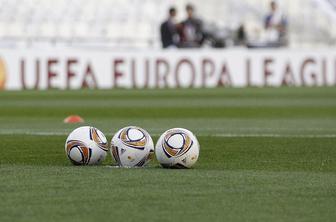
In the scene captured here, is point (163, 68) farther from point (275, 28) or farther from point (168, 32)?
point (275, 28)

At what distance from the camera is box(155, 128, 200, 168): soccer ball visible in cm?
960

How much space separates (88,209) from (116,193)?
31.5 inches

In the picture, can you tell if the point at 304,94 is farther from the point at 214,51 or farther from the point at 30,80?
the point at 30,80

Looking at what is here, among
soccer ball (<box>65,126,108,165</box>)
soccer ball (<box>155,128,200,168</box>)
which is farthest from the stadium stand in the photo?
soccer ball (<box>155,128,200,168</box>)

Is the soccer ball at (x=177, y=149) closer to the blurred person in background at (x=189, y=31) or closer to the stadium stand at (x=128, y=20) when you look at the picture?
the blurred person in background at (x=189, y=31)

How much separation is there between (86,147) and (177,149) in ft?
2.89

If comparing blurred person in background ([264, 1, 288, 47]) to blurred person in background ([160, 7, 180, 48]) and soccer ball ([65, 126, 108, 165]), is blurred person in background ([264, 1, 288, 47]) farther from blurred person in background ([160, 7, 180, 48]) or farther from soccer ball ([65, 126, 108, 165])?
soccer ball ([65, 126, 108, 165])

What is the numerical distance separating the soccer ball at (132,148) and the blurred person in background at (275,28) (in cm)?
2625

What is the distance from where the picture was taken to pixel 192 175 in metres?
9.20

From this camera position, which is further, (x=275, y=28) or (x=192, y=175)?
(x=275, y=28)

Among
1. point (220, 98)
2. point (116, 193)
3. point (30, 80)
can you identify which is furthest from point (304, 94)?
point (116, 193)

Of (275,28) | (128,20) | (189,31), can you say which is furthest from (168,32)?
(128,20)

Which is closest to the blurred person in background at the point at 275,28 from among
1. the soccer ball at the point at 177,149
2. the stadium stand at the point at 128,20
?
the stadium stand at the point at 128,20

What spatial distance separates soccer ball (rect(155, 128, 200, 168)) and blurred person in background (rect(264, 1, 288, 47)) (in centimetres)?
2623
